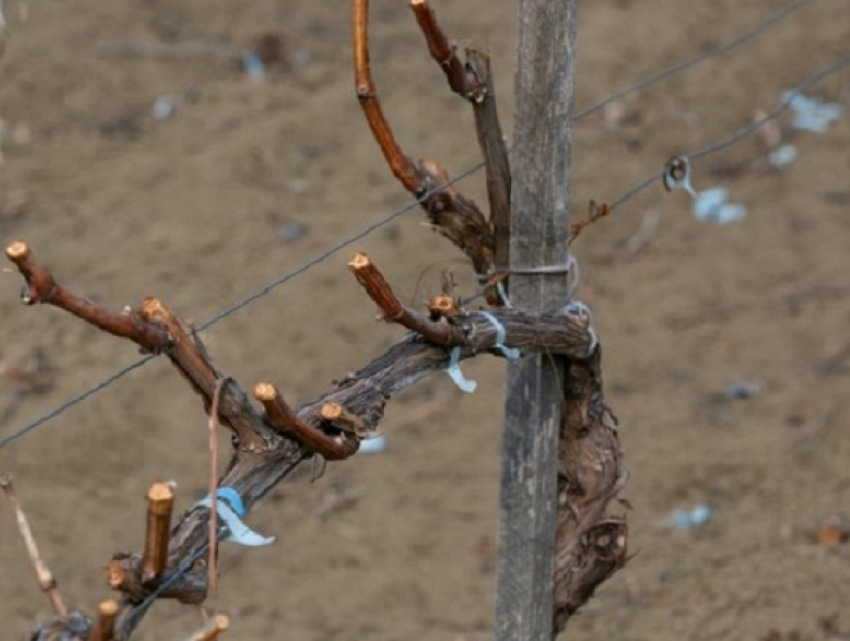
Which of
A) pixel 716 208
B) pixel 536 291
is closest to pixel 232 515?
pixel 536 291

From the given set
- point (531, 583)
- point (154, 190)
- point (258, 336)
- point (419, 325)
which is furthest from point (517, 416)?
point (154, 190)

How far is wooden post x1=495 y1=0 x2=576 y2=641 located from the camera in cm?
306

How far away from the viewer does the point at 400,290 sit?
658 cm

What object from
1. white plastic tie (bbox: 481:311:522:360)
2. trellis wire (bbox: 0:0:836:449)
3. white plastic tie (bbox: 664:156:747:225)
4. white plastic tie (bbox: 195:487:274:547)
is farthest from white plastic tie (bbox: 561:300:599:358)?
white plastic tie (bbox: 664:156:747:225)

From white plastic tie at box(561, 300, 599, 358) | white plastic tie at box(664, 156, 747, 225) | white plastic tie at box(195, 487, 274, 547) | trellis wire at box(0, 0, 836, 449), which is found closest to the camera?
white plastic tie at box(195, 487, 274, 547)

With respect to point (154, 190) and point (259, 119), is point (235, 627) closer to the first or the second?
point (154, 190)

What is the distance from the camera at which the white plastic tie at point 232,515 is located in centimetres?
240

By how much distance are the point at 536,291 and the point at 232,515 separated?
99cm

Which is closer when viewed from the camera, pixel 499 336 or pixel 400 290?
pixel 499 336

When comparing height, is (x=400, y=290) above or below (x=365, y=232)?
below

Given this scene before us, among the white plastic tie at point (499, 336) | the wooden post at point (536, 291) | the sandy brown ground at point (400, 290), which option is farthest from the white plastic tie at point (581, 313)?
the sandy brown ground at point (400, 290)

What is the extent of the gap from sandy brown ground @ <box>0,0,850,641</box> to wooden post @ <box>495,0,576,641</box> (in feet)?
5.35

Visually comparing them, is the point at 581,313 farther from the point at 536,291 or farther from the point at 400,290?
the point at 400,290

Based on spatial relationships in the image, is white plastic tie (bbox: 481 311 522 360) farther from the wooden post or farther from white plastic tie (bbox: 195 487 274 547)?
white plastic tie (bbox: 195 487 274 547)
